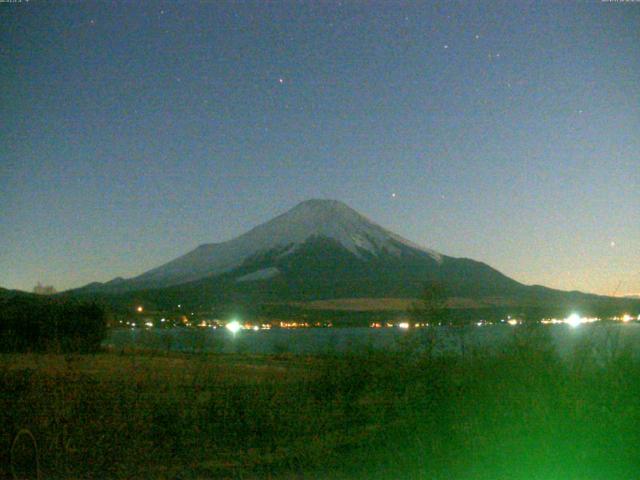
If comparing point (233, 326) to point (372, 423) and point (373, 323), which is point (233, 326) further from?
point (372, 423)

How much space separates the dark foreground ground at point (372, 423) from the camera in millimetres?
8883

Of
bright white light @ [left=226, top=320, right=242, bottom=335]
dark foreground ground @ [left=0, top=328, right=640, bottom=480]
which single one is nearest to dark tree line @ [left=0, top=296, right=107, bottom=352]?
dark foreground ground @ [left=0, top=328, right=640, bottom=480]

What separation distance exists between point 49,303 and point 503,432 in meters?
30.8

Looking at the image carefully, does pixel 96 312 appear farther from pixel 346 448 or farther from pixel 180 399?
pixel 346 448

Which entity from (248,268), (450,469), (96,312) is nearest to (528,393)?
(450,469)

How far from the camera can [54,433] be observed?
Result: 989 cm

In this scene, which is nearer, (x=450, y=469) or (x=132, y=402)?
(x=450, y=469)

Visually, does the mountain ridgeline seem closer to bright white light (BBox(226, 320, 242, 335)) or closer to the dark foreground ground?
bright white light (BBox(226, 320, 242, 335))

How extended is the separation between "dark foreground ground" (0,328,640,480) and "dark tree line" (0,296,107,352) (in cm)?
1846

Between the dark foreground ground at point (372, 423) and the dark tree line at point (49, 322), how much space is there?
1846cm

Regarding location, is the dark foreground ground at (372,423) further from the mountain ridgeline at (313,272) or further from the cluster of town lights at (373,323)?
the mountain ridgeline at (313,272)

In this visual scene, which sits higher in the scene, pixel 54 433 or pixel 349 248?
pixel 349 248

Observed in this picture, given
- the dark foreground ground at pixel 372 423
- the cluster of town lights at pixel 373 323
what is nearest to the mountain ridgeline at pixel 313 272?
the cluster of town lights at pixel 373 323

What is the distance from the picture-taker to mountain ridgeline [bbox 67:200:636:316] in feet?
309
